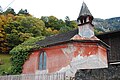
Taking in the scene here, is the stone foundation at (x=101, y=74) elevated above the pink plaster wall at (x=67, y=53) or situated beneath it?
situated beneath

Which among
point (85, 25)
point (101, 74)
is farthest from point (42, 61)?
point (101, 74)

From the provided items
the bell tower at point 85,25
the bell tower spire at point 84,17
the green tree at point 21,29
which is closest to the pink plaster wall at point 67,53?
the bell tower at point 85,25

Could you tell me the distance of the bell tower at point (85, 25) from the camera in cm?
2248

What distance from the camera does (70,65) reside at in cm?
2078

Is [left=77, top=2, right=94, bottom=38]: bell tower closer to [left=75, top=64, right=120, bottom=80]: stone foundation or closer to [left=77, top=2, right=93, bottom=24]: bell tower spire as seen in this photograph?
[left=77, top=2, right=93, bottom=24]: bell tower spire

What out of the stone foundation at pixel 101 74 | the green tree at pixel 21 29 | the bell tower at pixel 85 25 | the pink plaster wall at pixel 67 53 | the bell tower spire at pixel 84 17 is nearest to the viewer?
the stone foundation at pixel 101 74

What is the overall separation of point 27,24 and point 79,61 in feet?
125

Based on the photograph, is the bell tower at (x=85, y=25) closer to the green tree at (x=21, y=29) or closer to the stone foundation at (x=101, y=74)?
the stone foundation at (x=101, y=74)

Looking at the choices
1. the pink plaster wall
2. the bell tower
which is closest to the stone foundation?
the pink plaster wall

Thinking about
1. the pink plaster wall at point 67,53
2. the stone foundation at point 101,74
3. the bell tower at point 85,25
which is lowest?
the stone foundation at point 101,74

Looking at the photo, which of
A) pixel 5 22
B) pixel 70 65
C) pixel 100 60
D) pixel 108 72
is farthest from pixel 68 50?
pixel 5 22

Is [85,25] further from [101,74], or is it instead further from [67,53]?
[101,74]

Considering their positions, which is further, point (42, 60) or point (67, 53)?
point (42, 60)

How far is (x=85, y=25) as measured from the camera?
22828 mm
